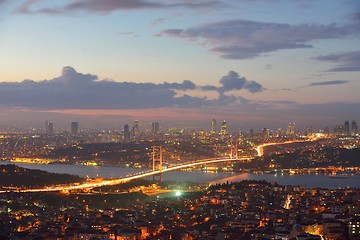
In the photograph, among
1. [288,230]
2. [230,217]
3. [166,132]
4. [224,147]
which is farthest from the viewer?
[166,132]

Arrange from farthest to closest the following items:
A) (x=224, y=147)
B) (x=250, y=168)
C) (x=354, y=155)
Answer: (x=224, y=147) → (x=354, y=155) → (x=250, y=168)

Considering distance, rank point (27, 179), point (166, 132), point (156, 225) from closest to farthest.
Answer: point (156, 225), point (27, 179), point (166, 132)

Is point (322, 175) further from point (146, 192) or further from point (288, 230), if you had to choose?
point (288, 230)

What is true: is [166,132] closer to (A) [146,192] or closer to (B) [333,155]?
(B) [333,155]

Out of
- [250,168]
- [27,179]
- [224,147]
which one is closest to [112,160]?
[224,147]

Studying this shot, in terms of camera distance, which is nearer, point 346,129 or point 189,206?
point 189,206

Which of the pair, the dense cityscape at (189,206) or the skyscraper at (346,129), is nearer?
the dense cityscape at (189,206)

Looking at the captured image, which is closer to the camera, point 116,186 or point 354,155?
point 116,186

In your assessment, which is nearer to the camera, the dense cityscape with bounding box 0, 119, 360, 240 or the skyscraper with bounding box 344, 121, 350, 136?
the dense cityscape with bounding box 0, 119, 360, 240

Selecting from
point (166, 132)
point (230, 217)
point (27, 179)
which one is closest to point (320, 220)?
point (230, 217)
